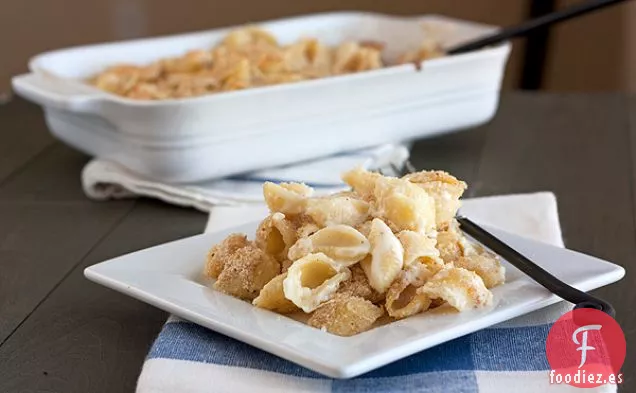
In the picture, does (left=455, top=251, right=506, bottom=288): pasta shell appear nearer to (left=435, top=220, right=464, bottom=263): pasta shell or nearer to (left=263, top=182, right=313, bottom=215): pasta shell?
(left=435, top=220, right=464, bottom=263): pasta shell

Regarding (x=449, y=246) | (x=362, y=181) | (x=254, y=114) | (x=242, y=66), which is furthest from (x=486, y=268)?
Answer: (x=242, y=66)

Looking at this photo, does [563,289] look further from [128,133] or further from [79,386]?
[128,133]

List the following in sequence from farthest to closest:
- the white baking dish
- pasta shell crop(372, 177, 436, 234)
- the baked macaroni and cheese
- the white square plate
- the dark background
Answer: the dark background < the baked macaroni and cheese < the white baking dish < pasta shell crop(372, 177, 436, 234) < the white square plate

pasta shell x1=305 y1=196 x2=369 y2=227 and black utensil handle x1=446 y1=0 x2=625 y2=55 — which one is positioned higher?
pasta shell x1=305 y1=196 x2=369 y2=227

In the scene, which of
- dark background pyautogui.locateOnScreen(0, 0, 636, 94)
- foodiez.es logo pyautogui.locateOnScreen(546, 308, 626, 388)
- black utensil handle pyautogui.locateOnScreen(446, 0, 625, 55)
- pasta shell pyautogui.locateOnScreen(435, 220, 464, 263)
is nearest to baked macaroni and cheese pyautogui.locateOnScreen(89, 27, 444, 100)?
black utensil handle pyautogui.locateOnScreen(446, 0, 625, 55)

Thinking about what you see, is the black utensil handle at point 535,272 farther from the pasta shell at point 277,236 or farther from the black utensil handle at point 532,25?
the black utensil handle at point 532,25

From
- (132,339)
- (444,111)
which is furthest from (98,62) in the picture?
(132,339)
